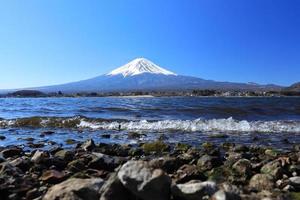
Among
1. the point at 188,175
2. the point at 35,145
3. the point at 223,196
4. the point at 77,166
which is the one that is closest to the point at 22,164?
the point at 77,166

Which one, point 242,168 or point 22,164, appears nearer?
point 242,168

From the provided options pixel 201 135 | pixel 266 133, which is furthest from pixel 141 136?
pixel 266 133

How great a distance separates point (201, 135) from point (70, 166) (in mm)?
12335

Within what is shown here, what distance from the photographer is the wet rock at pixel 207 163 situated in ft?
38.6

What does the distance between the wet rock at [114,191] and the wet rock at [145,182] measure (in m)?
0.14

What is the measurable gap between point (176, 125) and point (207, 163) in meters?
15.7

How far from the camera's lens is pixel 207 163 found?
1195 centimetres

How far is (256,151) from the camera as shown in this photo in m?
15.6

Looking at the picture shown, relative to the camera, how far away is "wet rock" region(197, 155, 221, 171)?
11766 millimetres

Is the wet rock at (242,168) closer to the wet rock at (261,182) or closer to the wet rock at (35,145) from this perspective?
the wet rock at (261,182)

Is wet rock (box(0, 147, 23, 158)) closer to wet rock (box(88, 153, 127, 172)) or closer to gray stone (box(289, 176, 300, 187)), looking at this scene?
wet rock (box(88, 153, 127, 172))

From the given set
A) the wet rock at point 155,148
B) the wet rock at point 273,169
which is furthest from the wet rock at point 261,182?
the wet rock at point 155,148

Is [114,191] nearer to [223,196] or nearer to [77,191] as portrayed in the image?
[77,191]

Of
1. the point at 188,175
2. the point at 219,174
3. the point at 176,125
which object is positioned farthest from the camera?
the point at 176,125
